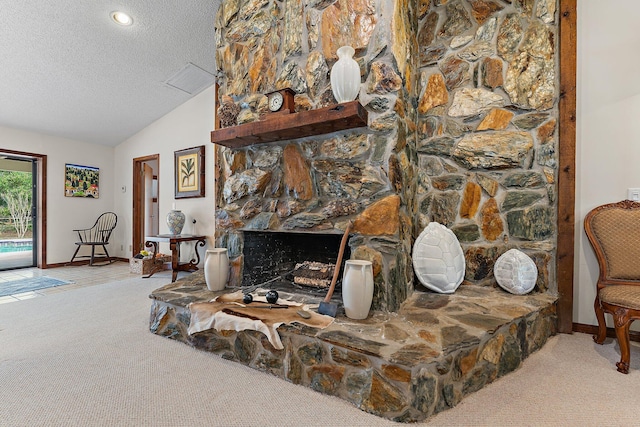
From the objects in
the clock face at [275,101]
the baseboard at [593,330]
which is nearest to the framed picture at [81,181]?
the clock face at [275,101]

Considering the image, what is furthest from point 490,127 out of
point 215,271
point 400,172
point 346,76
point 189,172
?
point 189,172

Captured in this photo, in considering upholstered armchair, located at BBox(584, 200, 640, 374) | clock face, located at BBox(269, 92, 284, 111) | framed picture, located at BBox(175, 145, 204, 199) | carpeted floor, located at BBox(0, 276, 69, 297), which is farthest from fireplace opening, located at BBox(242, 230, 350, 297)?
carpeted floor, located at BBox(0, 276, 69, 297)

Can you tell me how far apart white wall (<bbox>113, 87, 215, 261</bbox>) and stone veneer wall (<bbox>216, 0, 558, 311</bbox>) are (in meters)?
1.89

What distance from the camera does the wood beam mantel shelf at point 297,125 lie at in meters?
1.84

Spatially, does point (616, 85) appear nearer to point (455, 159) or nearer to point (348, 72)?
point (455, 159)

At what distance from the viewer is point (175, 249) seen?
392cm

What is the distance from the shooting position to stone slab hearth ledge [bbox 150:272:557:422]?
1.34 metres

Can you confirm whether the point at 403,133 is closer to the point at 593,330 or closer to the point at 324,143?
the point at 324,143

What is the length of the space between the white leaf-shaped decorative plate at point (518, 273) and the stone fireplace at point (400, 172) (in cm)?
9

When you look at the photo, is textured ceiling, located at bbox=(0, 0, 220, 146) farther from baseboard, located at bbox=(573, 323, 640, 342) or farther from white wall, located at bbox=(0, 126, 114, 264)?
baseboard, located at bbox=(573, 323, 640, 342)

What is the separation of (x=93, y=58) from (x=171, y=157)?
1.64m

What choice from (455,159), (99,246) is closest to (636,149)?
(455,159)

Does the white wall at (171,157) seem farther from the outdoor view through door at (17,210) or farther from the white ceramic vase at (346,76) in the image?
the white ceramic vase at (346,76)

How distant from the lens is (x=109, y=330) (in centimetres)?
232
